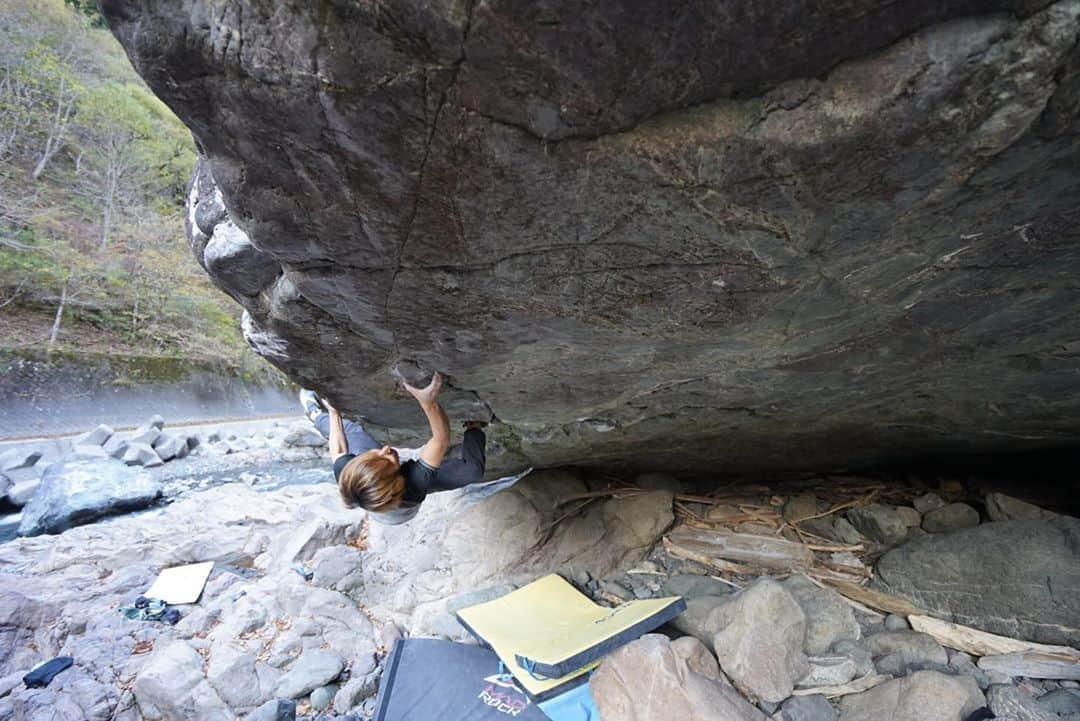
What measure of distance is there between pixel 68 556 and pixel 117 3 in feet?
21.8

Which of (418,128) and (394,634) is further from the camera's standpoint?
(394,634)

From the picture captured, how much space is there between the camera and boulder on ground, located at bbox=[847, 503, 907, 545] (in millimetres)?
3566

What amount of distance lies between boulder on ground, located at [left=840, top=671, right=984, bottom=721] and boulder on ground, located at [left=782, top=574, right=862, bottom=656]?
365mm

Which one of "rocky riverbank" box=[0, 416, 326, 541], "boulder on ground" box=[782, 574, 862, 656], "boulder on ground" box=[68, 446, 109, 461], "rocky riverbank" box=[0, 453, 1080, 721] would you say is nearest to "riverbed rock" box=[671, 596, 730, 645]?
"rocky riverbank" box=[0, 453, 1080, 721]

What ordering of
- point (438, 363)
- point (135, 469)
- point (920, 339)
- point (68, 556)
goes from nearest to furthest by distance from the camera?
point (920, 339) < point (438, 363) < point (68, 556) < point (135, 469)

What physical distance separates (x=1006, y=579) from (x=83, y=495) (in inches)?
419

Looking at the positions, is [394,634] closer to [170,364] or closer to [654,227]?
[654,227]

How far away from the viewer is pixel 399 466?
9.84 feet

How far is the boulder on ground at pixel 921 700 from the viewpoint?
228 centimetres

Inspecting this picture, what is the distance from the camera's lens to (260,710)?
3.31 m

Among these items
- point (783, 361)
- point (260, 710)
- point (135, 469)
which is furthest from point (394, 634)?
point (135, 469)

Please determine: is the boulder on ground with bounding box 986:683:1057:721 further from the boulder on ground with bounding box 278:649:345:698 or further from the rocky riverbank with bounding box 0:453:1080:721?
the boulder on ground with bounding box 278:649:345:698

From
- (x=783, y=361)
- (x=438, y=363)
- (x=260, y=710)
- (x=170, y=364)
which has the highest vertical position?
(x=783, y=361)

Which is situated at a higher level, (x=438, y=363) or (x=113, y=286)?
(x=438, y=363)
